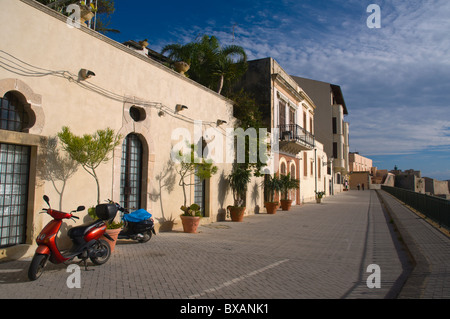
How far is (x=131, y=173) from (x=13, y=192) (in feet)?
10.8

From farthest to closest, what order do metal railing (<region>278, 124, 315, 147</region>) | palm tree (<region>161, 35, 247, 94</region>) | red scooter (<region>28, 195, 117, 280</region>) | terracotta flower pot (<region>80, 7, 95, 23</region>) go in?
metal railing (<region>278, 124, 315, 147</region>)
palm tree (<region>161, 35, 247, 94</region>)
terracotta flower pot (<region>80, 7, 95, 23</region>)
red scooter (<region>28, 195, 117, 280</region>)

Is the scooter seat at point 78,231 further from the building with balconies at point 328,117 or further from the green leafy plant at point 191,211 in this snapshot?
the building with balconies at point 328,117

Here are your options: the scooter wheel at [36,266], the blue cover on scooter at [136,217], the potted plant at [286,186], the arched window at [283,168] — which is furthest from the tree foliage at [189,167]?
the arched window at [283,168]

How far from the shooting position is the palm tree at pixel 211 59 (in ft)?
52.9

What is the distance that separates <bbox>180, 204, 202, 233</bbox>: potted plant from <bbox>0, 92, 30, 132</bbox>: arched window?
505 cm

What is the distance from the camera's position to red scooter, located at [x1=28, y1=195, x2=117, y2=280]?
5.06 m

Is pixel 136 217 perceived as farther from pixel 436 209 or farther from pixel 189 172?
pixel 436 209

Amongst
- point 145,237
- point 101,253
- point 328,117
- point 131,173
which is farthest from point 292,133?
point 328,117

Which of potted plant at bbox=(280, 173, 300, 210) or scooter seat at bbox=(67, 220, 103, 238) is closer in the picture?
scooter seat at bbox=(67, 220, 103, 238)

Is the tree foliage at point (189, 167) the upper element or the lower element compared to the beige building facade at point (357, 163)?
lower

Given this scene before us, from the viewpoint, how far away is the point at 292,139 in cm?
2048

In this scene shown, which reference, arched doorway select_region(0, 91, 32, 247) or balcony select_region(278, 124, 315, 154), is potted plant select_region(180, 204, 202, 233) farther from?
balcony select_region(278, 124, 315, 154)

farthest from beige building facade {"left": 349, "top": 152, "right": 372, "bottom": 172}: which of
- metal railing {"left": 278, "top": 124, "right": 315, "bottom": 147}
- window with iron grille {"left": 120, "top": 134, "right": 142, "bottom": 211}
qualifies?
window with iron grille {"left": 120, "top": 134, "right": 142, "bottom": 211}

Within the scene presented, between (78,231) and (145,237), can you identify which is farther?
(145,237)
